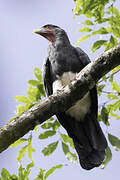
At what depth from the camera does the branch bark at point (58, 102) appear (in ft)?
8.65

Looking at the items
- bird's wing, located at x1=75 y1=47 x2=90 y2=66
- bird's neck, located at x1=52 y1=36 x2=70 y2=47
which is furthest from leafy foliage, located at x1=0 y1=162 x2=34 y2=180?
bird's neck, located at x1=52 y1=36 x2=70 y2=47

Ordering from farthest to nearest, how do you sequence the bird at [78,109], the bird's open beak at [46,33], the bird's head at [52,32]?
the bird's open beak at [46,33] < the bird's head at [52,32] < the bird at [78,109]

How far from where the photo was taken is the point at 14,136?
2637 millimetres

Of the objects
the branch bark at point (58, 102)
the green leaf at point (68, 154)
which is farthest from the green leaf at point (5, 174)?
the green leaf at point (68, 154)

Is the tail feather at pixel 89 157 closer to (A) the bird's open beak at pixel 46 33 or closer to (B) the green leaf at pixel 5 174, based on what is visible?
(B) the green leaf at pixel 5 174

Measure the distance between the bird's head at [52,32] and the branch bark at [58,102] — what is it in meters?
2.04

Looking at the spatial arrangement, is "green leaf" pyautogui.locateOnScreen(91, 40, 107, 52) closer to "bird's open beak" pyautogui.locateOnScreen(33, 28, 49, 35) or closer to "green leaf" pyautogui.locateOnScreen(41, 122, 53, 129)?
"green leaf" pyautogui.locateOnScreen(41, 122, 53, 129)

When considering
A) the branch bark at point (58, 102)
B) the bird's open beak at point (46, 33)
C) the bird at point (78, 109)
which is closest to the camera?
the branch bark at point (58, 102)

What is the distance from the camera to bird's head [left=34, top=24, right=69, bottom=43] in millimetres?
4915

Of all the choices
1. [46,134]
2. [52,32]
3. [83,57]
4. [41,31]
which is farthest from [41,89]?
[41,31]

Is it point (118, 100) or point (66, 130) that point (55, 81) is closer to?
point (66, 130)

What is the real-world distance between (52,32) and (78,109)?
1.59 m

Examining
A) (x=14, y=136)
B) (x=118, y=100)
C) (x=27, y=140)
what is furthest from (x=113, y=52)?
(x=27, y=140)

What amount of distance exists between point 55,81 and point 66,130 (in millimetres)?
713
